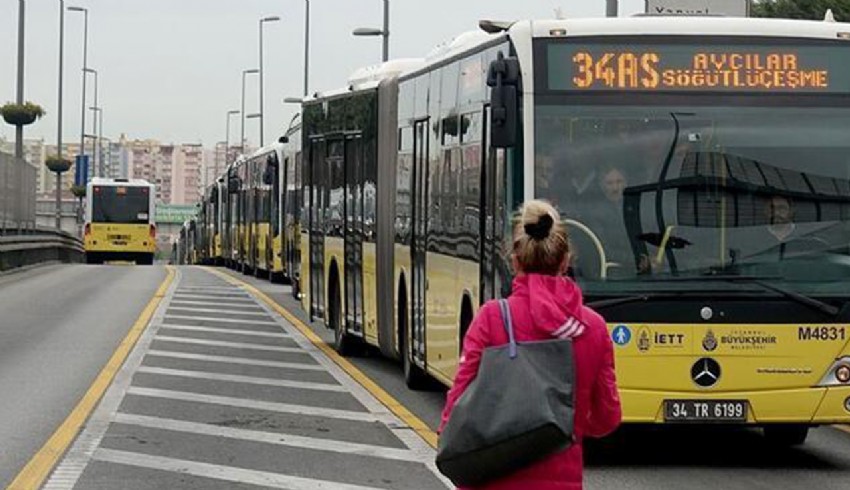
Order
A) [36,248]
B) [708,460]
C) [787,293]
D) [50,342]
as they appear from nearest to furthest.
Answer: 1. [787,293]
2. [708,460]
3. [50,342]
4. [36,248]

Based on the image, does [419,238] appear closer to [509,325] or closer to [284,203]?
[509,325]

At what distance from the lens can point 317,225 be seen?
915 inches

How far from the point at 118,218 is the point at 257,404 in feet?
178

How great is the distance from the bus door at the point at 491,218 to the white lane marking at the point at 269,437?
50.2 inches

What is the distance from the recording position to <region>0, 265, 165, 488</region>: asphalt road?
14308 millimetres

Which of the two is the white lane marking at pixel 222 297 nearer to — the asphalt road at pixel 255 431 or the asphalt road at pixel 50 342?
the asphalt road at pixel 50 342

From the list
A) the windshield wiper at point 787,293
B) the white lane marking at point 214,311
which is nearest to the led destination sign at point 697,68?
the windshield wiper at point 787,293

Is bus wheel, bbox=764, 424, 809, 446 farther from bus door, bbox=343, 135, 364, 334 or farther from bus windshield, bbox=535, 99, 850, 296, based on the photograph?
bus door, bbox=343, 135, 364, 334

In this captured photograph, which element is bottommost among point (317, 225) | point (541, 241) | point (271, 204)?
point (541, 241)

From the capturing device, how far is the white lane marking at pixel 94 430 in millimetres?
11516

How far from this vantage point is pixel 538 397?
5387mm

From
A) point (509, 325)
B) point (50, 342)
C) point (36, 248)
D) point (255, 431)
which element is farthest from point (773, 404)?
point (36, 248)

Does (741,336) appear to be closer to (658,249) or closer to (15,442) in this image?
(658,249)

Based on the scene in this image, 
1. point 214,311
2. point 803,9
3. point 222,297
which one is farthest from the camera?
point 803,9
